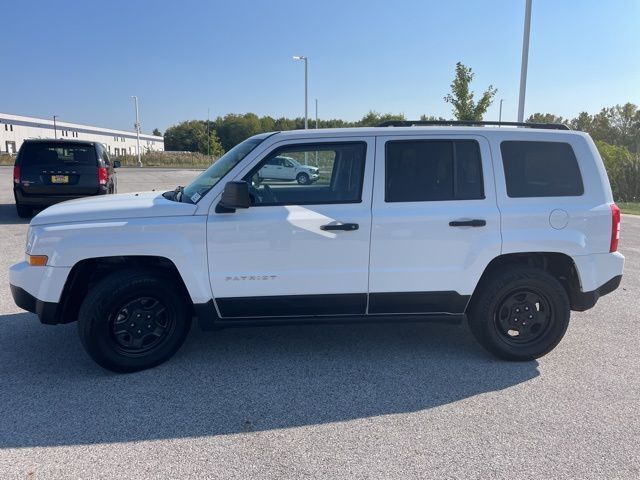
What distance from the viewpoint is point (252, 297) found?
394cm

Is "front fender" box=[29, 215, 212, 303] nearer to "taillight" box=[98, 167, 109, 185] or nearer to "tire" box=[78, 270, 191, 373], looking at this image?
"tire" box=[78, 270, 191, 373]

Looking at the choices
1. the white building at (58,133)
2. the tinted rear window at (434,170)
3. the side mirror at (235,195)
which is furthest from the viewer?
the white building at (58,133)

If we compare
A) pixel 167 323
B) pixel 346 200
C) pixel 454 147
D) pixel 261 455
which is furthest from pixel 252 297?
pixel 454 147

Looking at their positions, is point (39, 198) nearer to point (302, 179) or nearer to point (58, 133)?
point (302, 179)

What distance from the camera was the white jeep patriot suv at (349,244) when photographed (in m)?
3.82

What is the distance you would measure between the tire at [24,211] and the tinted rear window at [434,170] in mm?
10463

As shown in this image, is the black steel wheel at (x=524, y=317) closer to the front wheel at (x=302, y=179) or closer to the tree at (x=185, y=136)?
the front wheel at (x=302, y=179)

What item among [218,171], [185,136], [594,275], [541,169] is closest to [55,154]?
[218,171]

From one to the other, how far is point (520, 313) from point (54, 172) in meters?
10.4

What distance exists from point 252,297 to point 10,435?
71.4 inches

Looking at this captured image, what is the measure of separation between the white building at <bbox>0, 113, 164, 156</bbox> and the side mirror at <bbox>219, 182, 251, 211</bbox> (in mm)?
65567

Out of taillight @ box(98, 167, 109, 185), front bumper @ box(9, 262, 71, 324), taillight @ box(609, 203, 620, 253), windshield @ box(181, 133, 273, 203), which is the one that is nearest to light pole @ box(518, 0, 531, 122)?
taillight @ box(609, 203, 620, 253)

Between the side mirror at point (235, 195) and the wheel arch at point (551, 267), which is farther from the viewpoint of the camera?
the wheel arch at point (551, 267)

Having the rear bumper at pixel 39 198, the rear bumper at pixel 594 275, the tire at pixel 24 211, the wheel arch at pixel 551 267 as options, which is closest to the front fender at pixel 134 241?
the wheel arch at pixel 551 267
